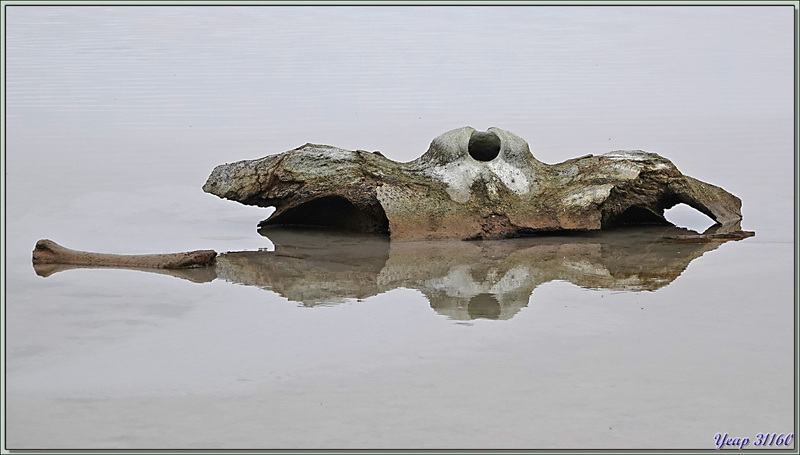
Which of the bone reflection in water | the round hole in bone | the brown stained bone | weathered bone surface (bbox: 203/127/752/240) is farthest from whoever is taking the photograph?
the round hole in bone

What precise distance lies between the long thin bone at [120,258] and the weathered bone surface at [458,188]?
1496 millimetres

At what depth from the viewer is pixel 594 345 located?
6.00 metres

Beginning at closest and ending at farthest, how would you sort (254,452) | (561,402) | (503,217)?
1. (254,452)
2. (561,402)
3. (503,217)

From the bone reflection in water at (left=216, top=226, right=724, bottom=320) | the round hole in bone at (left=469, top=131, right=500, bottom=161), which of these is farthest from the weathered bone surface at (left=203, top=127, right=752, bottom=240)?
the bone reflection in water at (left=216, top=226, right=724, bottom=320)

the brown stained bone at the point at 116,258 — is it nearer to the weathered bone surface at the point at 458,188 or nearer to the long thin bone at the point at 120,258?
the long thin bone at the point at 120,258

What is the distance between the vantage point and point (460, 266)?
26.7 feet

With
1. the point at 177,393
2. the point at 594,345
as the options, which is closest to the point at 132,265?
the point at 177,393

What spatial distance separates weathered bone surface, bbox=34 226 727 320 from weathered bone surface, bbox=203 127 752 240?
197 millimetres

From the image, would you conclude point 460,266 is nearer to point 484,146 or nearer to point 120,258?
point 484,146

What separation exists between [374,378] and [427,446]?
33.9 inches

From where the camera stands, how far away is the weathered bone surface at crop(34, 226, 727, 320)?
7.28 metres

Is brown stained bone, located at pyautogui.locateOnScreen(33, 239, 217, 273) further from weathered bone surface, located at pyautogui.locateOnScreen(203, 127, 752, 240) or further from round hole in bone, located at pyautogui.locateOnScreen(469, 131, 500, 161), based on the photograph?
round hole in bone, located at pyautogui.locateOnScreen(469, 131, 500, 161)

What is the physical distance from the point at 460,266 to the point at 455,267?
0.05 m

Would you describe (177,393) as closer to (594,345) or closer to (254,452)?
(254,452)
